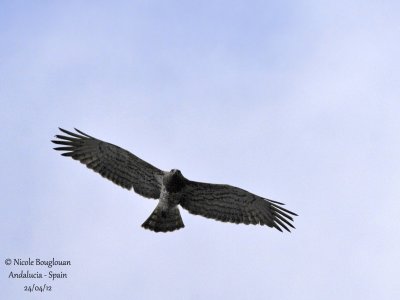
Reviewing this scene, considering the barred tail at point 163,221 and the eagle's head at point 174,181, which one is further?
the barred tail at point 163,221

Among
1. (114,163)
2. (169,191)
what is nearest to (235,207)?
(169,191)

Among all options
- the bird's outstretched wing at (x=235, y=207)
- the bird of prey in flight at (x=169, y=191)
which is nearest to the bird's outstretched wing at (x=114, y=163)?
the bird of prey in flight at (x=169, y=191)

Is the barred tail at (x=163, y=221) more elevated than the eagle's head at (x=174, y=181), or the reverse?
the eagle's head at (x=174, y=181)

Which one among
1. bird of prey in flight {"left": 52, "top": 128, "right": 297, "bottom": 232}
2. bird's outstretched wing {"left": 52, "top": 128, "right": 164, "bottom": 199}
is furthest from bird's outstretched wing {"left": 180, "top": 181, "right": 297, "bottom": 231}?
bird's outstretched wing {"left": 52, "top": 128, "right": 164, "bottom": 199}

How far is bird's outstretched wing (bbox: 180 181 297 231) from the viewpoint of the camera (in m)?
10.5

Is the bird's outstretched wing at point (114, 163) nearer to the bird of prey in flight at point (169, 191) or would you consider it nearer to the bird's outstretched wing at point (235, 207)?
the bird of prey in flight at point (169, 191)

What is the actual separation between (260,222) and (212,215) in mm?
1120

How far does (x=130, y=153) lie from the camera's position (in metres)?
10.1

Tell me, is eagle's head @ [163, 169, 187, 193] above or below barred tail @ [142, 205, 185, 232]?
above

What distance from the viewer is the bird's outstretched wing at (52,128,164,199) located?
404 inches

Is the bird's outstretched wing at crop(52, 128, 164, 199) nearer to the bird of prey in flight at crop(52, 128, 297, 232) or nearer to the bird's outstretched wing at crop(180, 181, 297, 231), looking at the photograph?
the bird of prey in flight at crop(52, 128, 297, 232)

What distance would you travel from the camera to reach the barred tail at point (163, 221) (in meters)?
10.2

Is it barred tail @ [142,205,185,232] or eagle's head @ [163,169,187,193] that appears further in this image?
barred tail @ [142,205,185,232]

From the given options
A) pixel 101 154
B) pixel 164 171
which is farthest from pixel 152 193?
pixel 101 154
